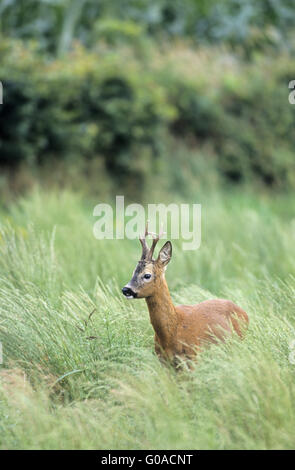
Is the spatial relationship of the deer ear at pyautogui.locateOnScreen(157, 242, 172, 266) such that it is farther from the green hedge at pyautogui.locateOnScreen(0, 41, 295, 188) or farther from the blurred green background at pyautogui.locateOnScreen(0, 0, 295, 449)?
the green hedge at pyautogui.locateOnScreen(0, 41, 295, 188)

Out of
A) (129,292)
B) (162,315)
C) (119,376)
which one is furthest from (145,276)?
(119,376)

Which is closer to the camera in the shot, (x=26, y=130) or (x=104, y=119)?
(x=26, y=130)

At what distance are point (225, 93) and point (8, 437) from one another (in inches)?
516

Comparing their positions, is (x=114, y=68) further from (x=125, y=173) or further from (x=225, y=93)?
(x=225, y=93)

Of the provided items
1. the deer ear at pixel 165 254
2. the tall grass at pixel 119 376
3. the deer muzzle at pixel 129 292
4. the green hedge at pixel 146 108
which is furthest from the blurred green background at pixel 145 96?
the deer muzzle at pixel 129 292

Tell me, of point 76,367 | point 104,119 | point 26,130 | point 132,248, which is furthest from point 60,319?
point 104,119

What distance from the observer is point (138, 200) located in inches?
506

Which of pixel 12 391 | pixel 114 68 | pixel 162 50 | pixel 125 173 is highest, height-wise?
pixel 162 50

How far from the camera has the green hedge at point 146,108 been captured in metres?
10.9

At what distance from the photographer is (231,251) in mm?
7383

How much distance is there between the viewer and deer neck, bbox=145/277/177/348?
374 centimetres

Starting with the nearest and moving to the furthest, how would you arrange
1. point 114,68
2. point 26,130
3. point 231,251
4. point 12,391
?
point 12,391 < point 231,251 < point 26,130 < point 114,68

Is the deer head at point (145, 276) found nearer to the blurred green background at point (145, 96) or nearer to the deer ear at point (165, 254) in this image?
the deer ear at point (165, 254)

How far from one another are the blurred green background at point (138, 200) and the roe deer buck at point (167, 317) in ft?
0.37
